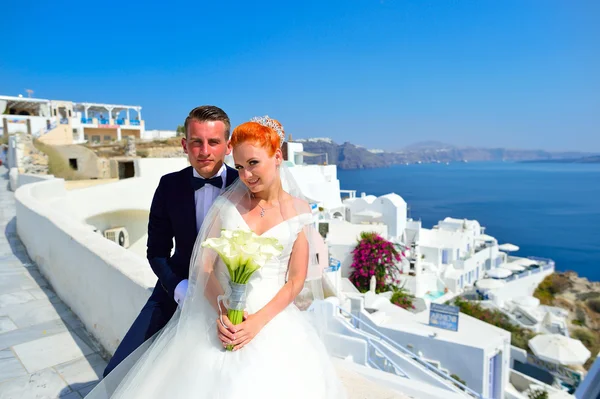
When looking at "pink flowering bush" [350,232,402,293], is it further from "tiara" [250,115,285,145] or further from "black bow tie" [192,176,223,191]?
"tiara" [250,115,285,145]

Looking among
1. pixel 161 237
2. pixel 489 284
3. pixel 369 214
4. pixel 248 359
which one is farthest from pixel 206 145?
pixel 489 284

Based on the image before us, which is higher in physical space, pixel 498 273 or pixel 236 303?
pixel 236 303

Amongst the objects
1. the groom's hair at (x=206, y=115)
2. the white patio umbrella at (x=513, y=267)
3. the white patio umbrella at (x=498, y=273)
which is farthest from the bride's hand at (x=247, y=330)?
the white patio umbrella at (x=513, y=267)

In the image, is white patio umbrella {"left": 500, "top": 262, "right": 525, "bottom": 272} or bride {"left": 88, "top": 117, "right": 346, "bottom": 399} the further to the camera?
white patio umbrella {"left": 500, "top": 262, "right": 525, "bottom": 272}

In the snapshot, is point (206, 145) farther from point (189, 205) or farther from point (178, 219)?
point (178, 219)

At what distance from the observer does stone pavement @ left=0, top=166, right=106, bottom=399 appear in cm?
279

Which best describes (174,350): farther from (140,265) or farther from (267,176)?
(140,265)

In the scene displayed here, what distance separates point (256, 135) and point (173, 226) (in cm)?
82

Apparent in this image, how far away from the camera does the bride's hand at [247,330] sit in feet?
5.66

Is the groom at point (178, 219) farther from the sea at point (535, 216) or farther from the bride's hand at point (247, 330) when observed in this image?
the sea at point (535, 216)

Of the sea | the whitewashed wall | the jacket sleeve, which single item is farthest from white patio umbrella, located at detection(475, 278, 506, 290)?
the jacket sleeve

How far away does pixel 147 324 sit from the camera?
2.29 m

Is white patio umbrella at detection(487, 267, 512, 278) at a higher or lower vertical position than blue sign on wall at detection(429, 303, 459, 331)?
lower

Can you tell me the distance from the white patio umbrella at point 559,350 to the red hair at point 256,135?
72.8 ft
